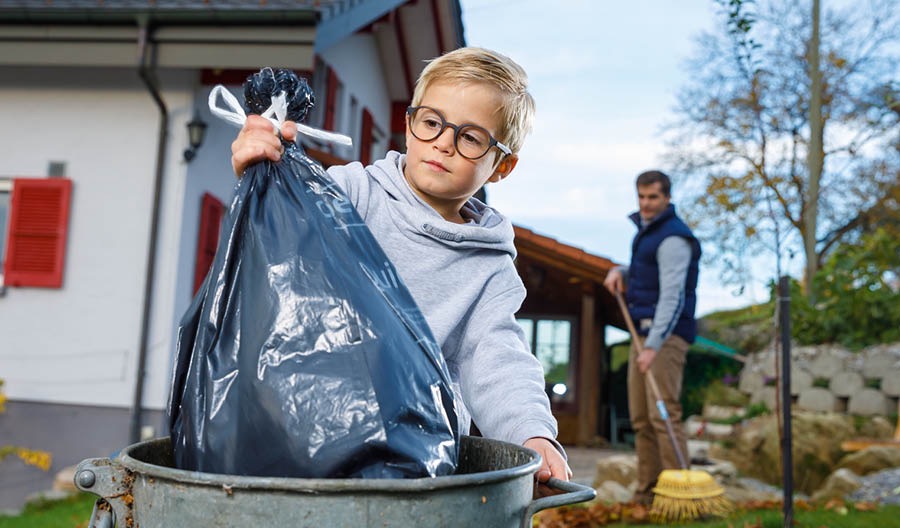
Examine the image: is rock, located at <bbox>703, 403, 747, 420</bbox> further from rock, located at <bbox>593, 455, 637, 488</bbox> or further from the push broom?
the push broom

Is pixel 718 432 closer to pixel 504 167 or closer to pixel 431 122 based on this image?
pixel 504 167

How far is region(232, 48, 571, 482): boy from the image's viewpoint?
5.50ft

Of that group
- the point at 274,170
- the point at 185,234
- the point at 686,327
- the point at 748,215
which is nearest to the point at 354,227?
the point at 274,170

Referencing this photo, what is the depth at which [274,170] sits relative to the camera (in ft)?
4.33

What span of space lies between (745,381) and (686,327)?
8.88 meters

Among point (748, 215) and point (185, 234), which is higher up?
point (748, 215)

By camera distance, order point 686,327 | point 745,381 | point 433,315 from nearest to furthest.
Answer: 1. point 433,315
2. point 686,327
3. point 745,381

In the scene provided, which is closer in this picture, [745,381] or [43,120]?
[43,120]

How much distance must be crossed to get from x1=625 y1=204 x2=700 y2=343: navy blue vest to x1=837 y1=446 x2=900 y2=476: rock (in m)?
3.26

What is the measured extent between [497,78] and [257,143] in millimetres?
610

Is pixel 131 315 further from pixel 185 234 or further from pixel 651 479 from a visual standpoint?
pixel 651 479

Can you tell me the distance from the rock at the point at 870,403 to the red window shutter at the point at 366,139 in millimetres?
6636

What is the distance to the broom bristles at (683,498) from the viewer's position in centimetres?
448

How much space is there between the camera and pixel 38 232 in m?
7.16
